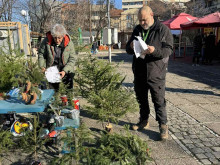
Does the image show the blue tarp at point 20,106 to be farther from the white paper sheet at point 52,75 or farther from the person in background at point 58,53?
the person in background at point 58,53

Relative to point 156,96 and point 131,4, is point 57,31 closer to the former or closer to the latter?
point 156,96

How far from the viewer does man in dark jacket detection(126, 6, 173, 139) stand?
2.82m

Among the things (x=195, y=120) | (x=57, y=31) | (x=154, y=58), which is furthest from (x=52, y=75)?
(x=195, y=120)

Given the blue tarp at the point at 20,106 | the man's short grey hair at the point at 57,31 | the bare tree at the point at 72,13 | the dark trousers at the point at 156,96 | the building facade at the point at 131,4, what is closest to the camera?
the blue tarp at the point at 20,106

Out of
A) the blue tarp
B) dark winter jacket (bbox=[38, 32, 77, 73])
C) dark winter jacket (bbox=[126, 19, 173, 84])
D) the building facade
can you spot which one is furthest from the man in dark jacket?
the building facade

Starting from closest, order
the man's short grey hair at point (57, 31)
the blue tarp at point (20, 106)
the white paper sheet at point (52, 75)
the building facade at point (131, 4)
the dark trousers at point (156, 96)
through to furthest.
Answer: the blue tarp at point (20, 106) < the dark trousers at point (156, 96) < the white paper sheet at point (52, 75) < the man's short grey hair at point (57, 31) < the building facade at point (131, 4)

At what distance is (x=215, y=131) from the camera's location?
132 inches

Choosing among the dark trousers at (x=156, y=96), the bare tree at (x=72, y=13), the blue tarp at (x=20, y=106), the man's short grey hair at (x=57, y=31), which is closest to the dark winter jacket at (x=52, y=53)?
the man's short grey hair at (x=57, y=31)

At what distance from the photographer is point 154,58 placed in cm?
292

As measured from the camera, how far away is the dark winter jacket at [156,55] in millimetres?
2834

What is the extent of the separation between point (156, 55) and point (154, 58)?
0.18 meters

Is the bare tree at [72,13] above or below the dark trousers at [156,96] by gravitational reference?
above

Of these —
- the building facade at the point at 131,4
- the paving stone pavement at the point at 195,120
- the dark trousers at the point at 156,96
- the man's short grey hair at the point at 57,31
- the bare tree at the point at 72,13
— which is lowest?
the paving stone pavement at the point at 195,120

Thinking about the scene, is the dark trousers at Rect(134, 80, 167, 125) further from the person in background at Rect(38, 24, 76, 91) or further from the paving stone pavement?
the person in background at Rect(38, 24, 76, 91)
